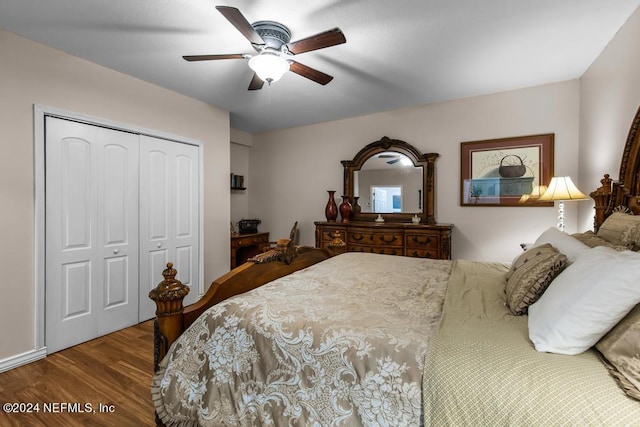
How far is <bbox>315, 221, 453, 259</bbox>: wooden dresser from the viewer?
10.7 ft

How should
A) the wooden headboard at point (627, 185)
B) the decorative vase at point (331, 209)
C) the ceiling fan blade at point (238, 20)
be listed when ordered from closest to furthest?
the ceiling fan blade at point (238, 20) → the wooden headboard at point (627, 185) → the decorative vase at point (331, 209)

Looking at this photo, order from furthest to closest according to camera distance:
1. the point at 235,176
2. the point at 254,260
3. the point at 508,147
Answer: the point at 235,176 → the point at 508,147 → the point at 254,260

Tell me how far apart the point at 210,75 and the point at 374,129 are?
2.16 metres

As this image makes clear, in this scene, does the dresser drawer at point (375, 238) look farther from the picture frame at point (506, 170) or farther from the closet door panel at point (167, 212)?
the closet door panel at point (167, 212)

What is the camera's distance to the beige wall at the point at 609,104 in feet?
6.55

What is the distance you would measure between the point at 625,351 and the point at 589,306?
14 cm

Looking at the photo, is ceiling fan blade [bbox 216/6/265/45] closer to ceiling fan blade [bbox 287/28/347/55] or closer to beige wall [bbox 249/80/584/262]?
ceiling fan blade [bbox 287/28/347/55]

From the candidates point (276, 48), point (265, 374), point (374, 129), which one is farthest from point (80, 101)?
point (374, 129)

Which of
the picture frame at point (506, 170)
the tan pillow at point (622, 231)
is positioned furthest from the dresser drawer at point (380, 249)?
the tan pillow at point (622, 231)

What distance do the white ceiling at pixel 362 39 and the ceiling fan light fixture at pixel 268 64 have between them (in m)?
0.28

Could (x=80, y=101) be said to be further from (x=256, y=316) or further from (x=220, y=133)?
(x=256, y=316)

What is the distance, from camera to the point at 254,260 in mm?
1730

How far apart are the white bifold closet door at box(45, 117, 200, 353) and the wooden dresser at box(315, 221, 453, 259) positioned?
1.84m

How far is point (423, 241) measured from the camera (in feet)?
11.0
